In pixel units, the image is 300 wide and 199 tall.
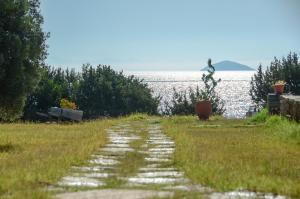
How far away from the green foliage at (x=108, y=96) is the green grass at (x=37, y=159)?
23966mm

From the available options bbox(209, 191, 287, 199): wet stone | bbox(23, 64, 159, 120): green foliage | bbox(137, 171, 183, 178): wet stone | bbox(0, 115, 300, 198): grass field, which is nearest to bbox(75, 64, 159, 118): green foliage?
bbox(23, 64, 159, 120): green foliage

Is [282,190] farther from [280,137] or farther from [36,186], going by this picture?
[280,137]

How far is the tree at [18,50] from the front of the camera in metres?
10.0

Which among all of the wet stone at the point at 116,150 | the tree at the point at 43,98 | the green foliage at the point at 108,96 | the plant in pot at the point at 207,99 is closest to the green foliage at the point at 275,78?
the plant in pot at the point at 207,99

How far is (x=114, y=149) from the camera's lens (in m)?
8.91

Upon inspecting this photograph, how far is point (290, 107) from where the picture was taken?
13.7 m

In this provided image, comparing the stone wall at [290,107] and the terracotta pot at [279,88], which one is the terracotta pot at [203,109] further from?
the stone wall at [290,107]

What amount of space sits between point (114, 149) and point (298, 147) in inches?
134

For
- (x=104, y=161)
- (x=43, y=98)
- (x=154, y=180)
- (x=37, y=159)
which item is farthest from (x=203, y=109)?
(x=43, y=98)

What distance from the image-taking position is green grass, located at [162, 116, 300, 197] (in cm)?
560

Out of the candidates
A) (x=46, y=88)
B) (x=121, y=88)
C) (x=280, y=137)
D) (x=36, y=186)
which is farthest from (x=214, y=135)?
(x=121, y=88)

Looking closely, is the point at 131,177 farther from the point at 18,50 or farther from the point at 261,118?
the point at 261,118

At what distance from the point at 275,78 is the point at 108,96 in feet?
39.3

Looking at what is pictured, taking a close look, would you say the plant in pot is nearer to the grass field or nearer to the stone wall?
the stone wall
